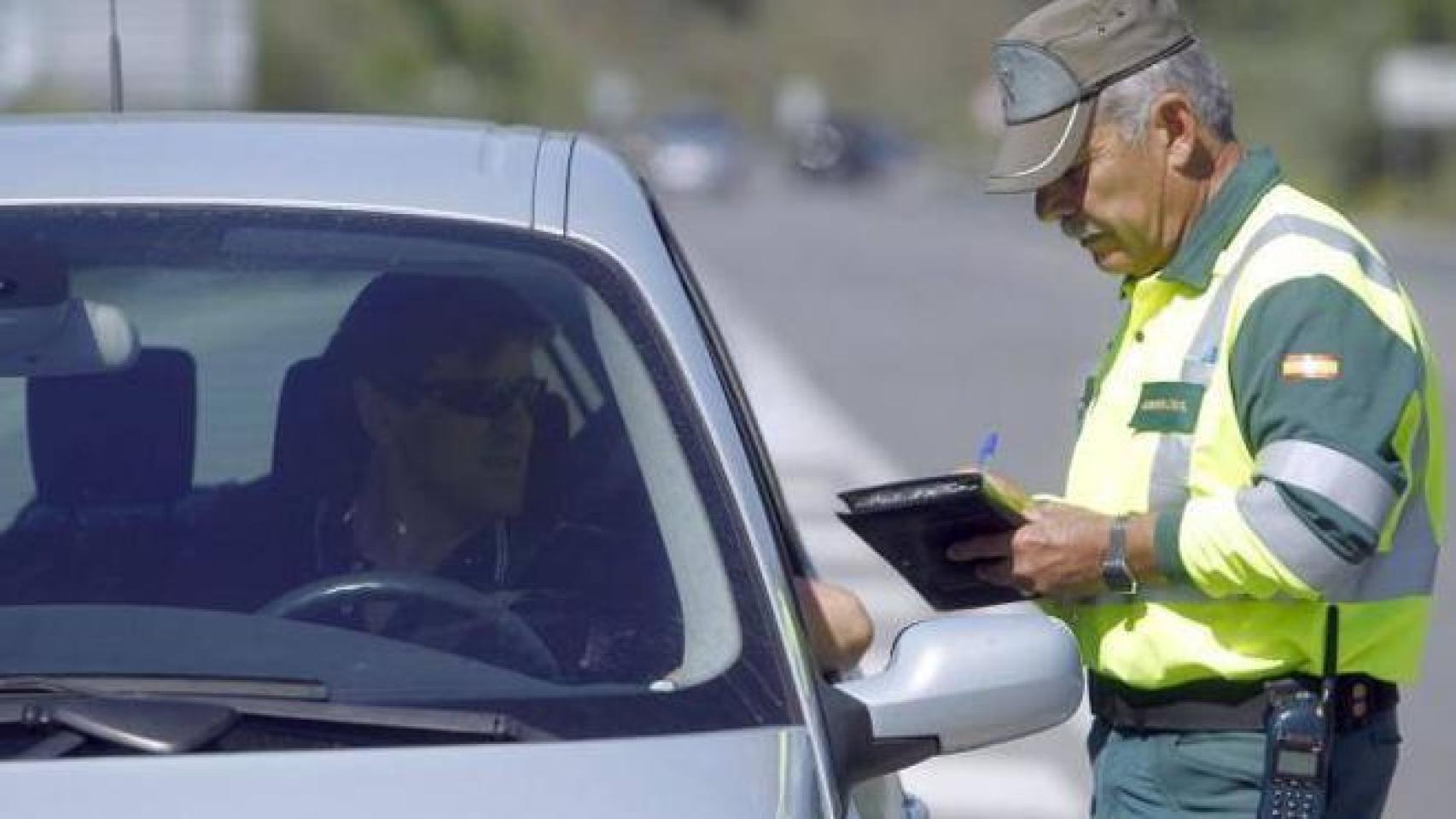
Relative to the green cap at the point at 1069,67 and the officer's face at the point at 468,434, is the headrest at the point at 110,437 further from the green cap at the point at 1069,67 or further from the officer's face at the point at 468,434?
the green cap at the point at 1069,67

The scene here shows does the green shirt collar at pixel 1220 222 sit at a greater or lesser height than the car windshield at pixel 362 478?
greater

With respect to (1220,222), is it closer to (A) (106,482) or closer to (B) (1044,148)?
(B) (1044,148)

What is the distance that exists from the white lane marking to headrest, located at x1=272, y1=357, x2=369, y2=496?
399cm

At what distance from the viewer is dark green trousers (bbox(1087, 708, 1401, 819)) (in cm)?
415

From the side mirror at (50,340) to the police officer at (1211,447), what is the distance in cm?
113

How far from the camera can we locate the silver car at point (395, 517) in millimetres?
3359

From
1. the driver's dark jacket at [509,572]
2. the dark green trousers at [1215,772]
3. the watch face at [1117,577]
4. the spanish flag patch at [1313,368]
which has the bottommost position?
the dark green trousers at [1215,772]

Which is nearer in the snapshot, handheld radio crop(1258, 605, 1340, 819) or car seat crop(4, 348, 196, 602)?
car seat crop(4, 348, 196, 602)

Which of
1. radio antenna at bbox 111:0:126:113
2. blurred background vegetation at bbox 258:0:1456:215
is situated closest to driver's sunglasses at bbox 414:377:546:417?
radio antenna at bbox 111:0:126:113

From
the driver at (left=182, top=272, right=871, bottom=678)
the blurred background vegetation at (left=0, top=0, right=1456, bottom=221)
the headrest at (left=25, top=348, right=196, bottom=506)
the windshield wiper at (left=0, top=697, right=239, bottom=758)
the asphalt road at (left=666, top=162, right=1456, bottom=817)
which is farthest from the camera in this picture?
the blurred background vegetation at (left=0, top=0, right=1456, bottom=221)

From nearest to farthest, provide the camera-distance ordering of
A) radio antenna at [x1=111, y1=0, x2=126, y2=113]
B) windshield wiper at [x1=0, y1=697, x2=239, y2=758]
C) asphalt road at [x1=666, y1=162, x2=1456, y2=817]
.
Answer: windshield wiper at [x1=0, y1=697, x2=239, y2=758] < radio antenna at [x1=111, y1=0, x2=126, y2=113] < asphalt road at [x1=666, y1=162, x2=1456, y2=817]

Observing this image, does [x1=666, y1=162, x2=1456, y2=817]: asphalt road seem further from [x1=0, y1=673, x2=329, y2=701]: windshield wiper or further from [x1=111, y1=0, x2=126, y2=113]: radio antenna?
[x1=0, y1=673, x2=329, y2=701]: windshield wiper

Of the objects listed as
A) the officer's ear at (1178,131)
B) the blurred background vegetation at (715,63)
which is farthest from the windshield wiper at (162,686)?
the blurred background vegetation at (715,63)

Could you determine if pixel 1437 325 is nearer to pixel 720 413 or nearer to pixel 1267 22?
pixel 720 413
